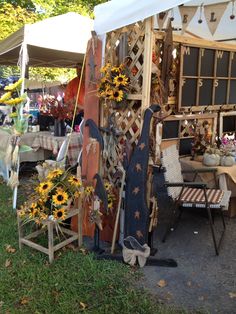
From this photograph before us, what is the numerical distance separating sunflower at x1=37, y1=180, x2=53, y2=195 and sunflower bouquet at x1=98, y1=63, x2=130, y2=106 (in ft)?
3.27

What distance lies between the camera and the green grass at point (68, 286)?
2.63 meters

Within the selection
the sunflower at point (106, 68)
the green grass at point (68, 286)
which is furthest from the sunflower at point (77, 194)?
the sunflower at point (106, 68)

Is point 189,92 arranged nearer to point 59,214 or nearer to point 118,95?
point 118,95

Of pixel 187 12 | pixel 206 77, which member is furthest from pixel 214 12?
pixel 206 77

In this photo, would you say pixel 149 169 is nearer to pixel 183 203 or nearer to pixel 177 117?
pixel 183 203

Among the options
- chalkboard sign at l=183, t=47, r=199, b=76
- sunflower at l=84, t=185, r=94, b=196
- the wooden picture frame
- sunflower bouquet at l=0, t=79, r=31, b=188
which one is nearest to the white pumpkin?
the wooden picture frame

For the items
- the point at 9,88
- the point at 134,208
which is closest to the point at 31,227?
the point at 134,208

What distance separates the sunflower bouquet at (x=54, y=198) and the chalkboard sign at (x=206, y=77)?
2.11 meters

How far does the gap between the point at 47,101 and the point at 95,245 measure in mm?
3430

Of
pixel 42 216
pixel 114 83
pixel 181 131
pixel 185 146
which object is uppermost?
pixel 114 83

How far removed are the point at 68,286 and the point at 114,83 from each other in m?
1.87

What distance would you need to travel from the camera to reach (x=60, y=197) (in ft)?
10.6

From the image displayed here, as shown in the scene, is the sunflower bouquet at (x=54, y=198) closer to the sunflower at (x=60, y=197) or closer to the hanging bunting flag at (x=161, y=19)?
the sunflower at (x=60, y=197)

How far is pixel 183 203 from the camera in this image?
3.64m
